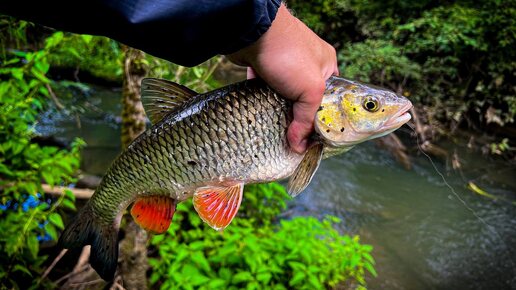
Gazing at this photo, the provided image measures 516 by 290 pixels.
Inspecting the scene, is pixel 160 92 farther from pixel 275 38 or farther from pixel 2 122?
pixel 2 122

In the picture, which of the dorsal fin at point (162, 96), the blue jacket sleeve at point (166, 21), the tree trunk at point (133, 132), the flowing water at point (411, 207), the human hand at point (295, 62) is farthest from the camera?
the flowing water at point (411, 207)

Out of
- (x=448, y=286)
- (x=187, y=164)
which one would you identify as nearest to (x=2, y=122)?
(x=187, y=164)

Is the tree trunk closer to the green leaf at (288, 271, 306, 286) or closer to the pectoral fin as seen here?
the green leaf at (288, 271, 306, 286)

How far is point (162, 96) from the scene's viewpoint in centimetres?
167

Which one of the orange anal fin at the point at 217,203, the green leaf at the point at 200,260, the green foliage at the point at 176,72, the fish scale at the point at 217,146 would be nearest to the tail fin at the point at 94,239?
the fish scale at the point at 217,146

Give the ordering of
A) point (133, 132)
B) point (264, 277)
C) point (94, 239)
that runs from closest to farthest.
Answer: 1. point (94, 239)
2. point (264, 277)
3. point (133, 132)

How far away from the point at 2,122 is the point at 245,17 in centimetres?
228

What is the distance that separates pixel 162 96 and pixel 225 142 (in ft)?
1.22

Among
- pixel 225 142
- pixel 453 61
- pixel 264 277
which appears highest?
pixel 225 142

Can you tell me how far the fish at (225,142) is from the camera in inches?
59.1

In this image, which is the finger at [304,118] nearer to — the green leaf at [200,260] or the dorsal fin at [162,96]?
the dorsal fin at [162,96]

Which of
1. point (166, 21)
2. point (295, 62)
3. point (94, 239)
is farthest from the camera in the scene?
point (94, 239)

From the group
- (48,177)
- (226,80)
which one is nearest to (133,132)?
(48,177)

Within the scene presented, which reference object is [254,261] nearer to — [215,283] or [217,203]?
[215,283]
